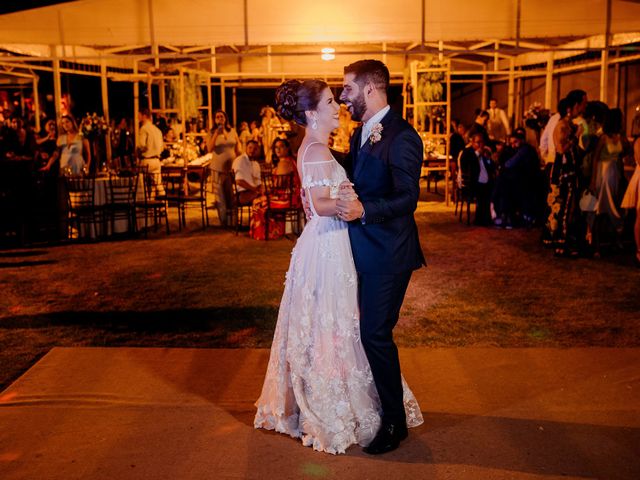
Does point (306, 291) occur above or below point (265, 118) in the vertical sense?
below

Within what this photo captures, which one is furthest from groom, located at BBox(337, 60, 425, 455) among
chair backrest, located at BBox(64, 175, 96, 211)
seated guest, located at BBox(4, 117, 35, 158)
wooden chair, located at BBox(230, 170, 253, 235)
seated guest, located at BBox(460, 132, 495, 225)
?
seated guest, located at BBox(4, 117, 35, 158)

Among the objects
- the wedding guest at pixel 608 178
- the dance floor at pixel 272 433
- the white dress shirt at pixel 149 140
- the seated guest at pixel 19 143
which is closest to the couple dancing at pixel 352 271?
the dance floor at pixel 272 433

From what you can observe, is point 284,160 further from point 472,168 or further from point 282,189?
point 472,168

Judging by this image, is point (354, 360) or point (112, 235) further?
point (112, 235)

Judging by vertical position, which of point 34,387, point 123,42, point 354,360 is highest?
point 123,42

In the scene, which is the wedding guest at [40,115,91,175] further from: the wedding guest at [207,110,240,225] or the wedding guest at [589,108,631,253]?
the wedding guest at [589,108,631,253]

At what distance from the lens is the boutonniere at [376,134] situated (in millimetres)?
3506

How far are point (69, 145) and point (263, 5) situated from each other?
3.57 metres

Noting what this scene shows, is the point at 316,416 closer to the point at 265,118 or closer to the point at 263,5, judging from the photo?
the point at 263,5

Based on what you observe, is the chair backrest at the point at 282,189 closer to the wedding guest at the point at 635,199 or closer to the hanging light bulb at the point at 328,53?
the hanging light bulb at the point at 328,53

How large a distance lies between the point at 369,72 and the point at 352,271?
3.11 feet

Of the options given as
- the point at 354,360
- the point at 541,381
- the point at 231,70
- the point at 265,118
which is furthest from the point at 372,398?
the point at 231,70

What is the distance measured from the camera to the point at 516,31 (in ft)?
37.4

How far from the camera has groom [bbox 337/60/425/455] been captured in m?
3.47
